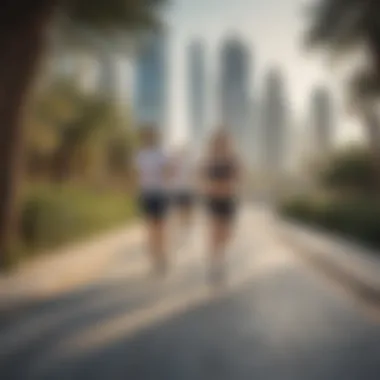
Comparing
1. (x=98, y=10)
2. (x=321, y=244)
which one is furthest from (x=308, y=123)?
(x=321, y=244)

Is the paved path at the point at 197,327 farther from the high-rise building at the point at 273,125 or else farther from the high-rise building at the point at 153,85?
the high-rise building at the point at 153,85

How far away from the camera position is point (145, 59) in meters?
3.75

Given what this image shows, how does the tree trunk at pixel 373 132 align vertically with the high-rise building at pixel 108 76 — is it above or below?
below

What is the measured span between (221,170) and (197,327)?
2.16 feet

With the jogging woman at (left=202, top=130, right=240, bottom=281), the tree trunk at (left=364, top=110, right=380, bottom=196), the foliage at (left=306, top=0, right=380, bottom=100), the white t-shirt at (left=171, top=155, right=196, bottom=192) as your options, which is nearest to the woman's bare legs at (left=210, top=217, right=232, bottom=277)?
the jogging woman at (left=202, top=130, right=240, bottom=281)

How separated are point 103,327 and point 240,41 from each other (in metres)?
1.30

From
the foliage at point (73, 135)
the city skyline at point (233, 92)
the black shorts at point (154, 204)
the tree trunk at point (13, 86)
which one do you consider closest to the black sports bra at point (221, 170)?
the city skyline at point (233, 92)

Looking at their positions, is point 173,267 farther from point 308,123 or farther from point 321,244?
point 321,244

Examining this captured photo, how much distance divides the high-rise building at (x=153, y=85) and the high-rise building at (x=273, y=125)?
42 cm

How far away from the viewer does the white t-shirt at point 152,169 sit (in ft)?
11.8

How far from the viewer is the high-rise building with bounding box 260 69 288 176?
3.63m

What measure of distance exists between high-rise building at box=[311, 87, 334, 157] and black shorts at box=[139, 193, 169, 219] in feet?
2.25

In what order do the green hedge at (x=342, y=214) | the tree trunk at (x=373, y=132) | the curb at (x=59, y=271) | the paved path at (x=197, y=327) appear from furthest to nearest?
the green hedge at (x=342, y=214) < the curb at (x=59, y=271) < the tree trunk at (x=373, y=132) < the paved path at (x=197, y=327)

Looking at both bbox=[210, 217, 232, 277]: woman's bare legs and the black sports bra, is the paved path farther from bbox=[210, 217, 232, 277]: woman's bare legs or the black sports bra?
the black sports bra
